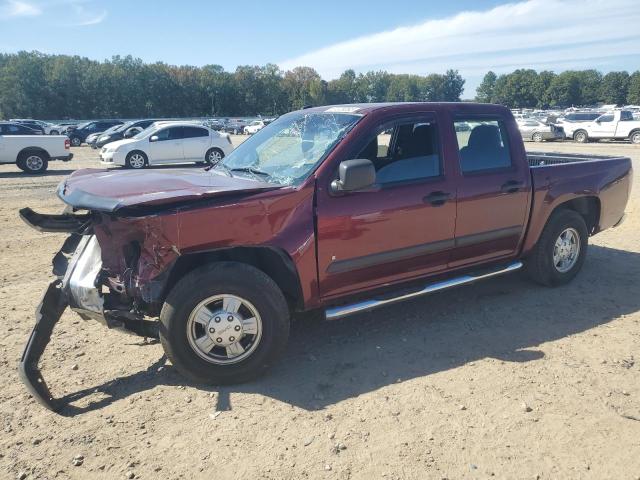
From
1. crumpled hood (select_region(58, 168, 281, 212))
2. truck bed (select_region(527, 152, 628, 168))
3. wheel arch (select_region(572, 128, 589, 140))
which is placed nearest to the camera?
crumpled hood (select_region(58, 168, 281, 212))

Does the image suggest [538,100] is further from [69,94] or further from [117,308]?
[117,308]

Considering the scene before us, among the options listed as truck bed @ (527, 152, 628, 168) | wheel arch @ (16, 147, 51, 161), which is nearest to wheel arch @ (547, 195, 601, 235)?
truck bed @ (527, 152, 628, 168)

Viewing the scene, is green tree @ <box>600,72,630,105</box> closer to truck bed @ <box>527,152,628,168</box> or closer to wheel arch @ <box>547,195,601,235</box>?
truck bed @ <box>527,152,628,168</box>

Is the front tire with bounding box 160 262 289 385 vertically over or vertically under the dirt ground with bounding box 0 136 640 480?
over

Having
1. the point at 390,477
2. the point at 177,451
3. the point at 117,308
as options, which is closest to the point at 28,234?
the point at 117,308

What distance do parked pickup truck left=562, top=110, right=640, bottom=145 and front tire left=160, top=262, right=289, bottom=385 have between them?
27626 millimetres

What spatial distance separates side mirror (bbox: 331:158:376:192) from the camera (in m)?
3.68

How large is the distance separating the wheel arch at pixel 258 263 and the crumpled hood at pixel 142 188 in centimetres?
43

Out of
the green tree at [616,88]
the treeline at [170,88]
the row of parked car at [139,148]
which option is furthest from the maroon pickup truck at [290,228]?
the green tree at [616,88]

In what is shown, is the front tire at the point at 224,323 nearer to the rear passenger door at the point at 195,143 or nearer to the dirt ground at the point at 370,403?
the dirt ground at the point at 370,403

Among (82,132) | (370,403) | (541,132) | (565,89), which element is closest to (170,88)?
(82,132)

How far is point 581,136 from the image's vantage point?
28.2m

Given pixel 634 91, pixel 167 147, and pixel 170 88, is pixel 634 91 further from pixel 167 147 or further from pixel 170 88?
pixel 167 147

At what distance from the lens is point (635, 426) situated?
3.13m
